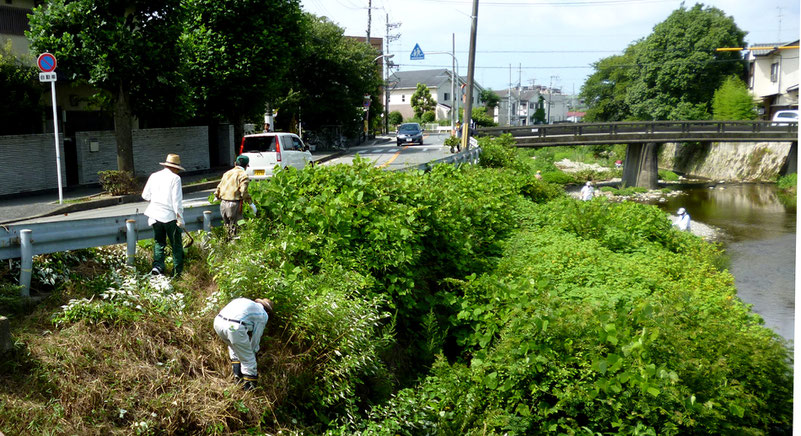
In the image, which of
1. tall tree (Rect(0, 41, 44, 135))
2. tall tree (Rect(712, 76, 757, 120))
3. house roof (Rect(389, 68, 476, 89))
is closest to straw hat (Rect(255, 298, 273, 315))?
tall tree (Rect(0, 41, 44, 135))

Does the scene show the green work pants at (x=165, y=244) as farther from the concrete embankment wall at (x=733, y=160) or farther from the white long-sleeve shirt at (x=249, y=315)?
the concrete embankment wall at (x=733, y=160)

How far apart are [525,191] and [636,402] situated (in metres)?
13.0

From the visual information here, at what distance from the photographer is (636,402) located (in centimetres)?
639

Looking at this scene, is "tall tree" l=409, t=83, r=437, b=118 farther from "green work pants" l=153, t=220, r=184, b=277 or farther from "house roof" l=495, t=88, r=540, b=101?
"green work pants" l=153, t=220, r=184, b=277

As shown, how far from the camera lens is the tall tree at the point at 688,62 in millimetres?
54719

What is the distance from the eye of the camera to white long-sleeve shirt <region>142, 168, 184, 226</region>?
7.07 m

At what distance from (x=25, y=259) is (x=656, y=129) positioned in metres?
42.5

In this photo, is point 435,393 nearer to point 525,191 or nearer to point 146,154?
point 525,191

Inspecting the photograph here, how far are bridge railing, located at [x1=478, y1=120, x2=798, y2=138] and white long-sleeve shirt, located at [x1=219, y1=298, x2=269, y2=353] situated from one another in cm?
3630

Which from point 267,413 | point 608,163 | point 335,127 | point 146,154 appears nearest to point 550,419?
point 267,413

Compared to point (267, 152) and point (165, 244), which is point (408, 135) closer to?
point (267, 152)

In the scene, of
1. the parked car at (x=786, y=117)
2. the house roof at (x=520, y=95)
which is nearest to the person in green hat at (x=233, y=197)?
the parked car at (x=786, y=117)

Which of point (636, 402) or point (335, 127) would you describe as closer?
point (636, 402)

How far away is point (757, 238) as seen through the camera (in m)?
26.5
